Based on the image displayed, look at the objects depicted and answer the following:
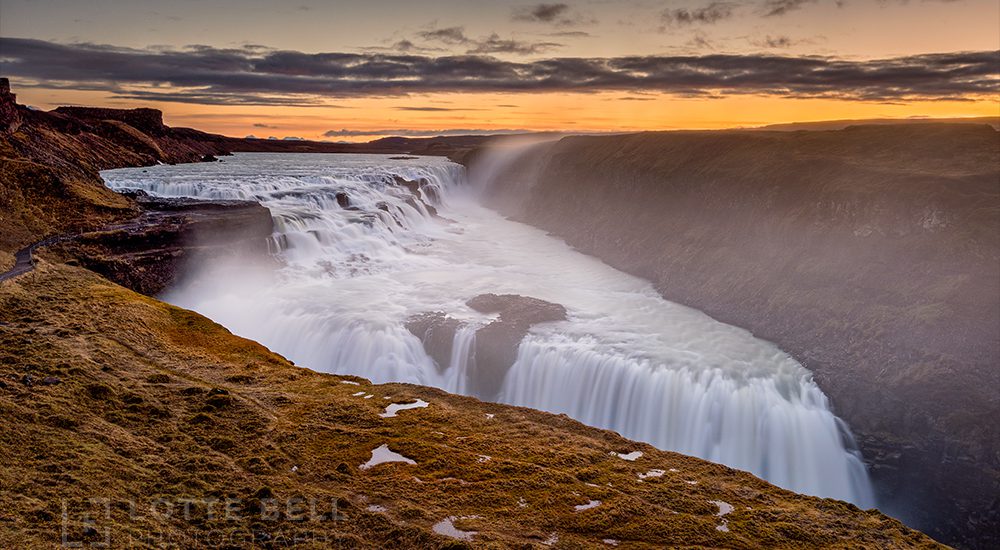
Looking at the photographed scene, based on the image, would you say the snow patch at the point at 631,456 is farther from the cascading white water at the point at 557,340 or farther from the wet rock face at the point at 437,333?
the wet rock face at the point at 437,333

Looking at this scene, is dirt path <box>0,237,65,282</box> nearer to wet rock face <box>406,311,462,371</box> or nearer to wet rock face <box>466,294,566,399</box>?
wet rock face <box>406,311,462,371</box>

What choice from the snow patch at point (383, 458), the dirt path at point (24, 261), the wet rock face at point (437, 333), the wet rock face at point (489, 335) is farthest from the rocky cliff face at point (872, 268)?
the dirt path at point (24, 261)

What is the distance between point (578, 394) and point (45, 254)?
19.8m

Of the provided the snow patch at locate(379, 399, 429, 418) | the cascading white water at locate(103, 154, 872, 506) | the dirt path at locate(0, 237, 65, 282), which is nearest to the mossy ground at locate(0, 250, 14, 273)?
the dirt path at locate(0, 237, 65, 282)

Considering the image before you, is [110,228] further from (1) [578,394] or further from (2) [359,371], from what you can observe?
(1) [578,394]

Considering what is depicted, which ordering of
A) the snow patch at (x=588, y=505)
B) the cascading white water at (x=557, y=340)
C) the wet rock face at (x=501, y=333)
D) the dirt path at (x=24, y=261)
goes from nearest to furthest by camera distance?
the snow patch at (x=588, y=505) < the dirt path at (x=24, y=261) < the cascading white water at (x=557, y=340) < the wet rock face at (x=501, y=333)

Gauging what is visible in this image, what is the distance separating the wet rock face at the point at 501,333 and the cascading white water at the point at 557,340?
16.0 inches

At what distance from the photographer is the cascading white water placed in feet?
60.0

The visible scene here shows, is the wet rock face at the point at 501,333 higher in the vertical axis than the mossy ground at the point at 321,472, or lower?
lower

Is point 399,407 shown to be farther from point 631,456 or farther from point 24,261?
point 24,261

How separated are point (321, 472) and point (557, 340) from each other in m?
14.5

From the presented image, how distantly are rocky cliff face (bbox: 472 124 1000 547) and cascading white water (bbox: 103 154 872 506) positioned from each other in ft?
4.70

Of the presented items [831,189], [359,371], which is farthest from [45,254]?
[831,189]

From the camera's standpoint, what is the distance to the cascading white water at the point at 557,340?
720 inches
